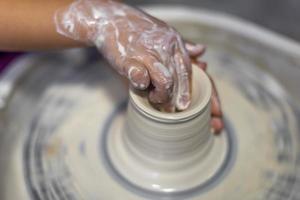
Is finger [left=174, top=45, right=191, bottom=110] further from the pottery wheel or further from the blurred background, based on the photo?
the blurred background

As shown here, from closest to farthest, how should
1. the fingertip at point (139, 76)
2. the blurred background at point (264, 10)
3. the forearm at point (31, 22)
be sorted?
the fingertip at point (139, 76) < the forearm at point (31, 22) < the blurred background at point (264, 10)

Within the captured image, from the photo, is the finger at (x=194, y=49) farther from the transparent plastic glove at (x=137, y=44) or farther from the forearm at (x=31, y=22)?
the forearm at (x=31, y=22)

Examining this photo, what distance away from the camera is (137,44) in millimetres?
1087

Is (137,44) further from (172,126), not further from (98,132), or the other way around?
(98,132)

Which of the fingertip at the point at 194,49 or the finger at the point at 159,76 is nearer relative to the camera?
the finger at the point at 159,76

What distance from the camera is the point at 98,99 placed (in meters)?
1.43

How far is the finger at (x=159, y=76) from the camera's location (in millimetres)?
1043

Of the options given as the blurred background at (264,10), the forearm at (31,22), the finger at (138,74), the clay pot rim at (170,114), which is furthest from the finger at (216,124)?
the blurred background at (264,10)

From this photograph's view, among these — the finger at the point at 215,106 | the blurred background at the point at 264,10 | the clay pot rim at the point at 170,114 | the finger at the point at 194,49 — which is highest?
the finger at the point at 194,49

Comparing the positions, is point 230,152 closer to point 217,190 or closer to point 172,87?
point 217,190

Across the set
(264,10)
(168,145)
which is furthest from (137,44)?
(264,10)

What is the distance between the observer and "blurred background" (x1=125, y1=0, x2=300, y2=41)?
1.94 meters

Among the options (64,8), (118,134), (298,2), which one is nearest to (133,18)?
(64,8)

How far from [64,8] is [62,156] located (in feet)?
1.32
